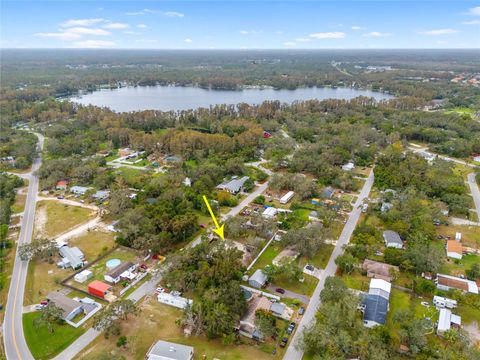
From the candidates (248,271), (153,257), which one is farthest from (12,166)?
(248,271)

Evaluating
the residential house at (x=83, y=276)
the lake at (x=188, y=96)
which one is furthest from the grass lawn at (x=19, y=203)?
the lake at (x=188, y=96)

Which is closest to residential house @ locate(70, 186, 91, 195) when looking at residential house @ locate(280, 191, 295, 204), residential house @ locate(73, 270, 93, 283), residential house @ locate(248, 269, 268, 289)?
residential house @ locate(73, 270, 93, 283)

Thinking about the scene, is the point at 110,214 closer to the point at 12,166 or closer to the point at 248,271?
the point at 248,271

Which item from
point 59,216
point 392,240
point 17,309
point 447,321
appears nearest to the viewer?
point 447,321

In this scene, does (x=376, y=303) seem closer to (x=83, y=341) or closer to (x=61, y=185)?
(x=83, y=341)

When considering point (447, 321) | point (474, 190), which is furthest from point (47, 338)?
→ point (474, 190)
